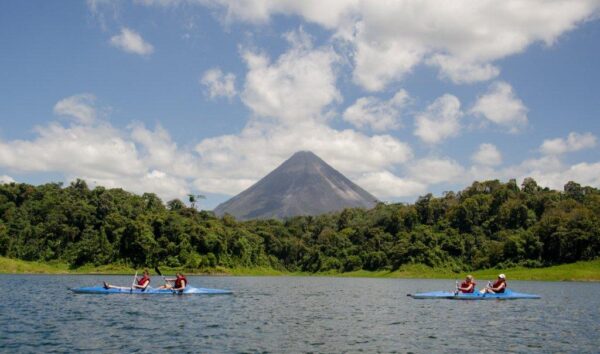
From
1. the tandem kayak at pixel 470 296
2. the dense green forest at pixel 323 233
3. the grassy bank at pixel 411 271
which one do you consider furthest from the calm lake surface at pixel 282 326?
the dense green forest at pixel 323 233

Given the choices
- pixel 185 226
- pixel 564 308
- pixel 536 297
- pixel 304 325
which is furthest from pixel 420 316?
pixel 185 226

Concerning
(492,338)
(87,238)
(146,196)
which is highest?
(146,196)

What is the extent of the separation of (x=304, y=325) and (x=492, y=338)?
9.98 meters

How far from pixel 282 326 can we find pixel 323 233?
162627 mm

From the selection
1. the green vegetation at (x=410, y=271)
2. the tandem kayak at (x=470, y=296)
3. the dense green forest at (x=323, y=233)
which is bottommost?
the tandem kayak at (x=470, y=296)

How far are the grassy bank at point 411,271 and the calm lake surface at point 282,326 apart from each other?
74.3m

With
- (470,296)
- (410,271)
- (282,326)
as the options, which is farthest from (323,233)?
(282,326)

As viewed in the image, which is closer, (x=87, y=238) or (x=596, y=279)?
(x=596, y=279)

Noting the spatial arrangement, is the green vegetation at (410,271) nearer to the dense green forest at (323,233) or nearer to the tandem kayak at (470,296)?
the dense green forest at (323,233)

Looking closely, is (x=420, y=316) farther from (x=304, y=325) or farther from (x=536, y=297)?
(x=536, y=297)

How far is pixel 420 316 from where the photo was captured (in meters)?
37.3

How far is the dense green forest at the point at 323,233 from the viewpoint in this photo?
13088cm

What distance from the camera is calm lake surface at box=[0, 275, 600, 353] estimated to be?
24.1m

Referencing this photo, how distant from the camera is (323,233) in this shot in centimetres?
19262
